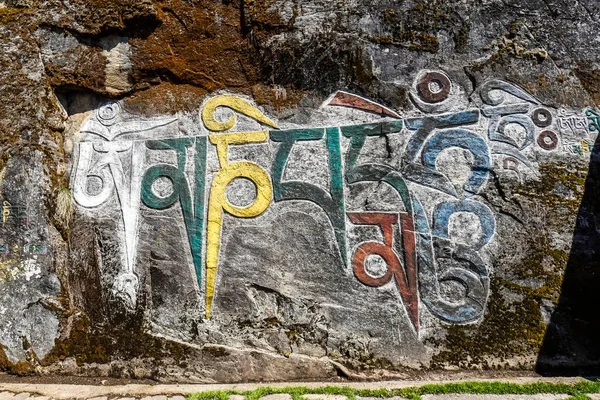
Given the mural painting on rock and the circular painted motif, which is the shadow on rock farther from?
the circular painted motif

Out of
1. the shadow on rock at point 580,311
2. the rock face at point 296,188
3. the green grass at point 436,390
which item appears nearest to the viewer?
the green grass at point 436,390

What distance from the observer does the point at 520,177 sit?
125 inches

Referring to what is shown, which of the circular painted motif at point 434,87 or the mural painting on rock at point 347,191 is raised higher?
the circular painted motif at point 434,87

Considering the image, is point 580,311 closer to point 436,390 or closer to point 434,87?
point 436,390

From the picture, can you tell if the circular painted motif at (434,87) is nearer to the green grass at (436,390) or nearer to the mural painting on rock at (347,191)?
the mural painting on rock at (347,191)

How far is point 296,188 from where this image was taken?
3283 mm

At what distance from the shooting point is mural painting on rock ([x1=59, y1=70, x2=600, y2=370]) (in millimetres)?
3102

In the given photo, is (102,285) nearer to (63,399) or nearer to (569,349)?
(63,399)

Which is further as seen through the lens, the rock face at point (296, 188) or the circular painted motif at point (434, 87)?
the circular painted motif at point (434, 87)

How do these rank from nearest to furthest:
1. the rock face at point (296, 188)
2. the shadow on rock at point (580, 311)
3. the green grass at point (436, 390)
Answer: the green grass at point (436, 390) → the shadow on rock at point (580, 311) → the rock face at point (296, 188)

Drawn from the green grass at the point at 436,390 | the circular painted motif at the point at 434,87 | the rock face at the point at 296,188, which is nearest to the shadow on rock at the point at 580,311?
the rock face at the point at 296,188

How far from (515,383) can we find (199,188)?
8.22 ft

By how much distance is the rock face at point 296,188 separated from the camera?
305cm

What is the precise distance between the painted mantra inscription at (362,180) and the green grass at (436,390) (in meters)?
0.46
